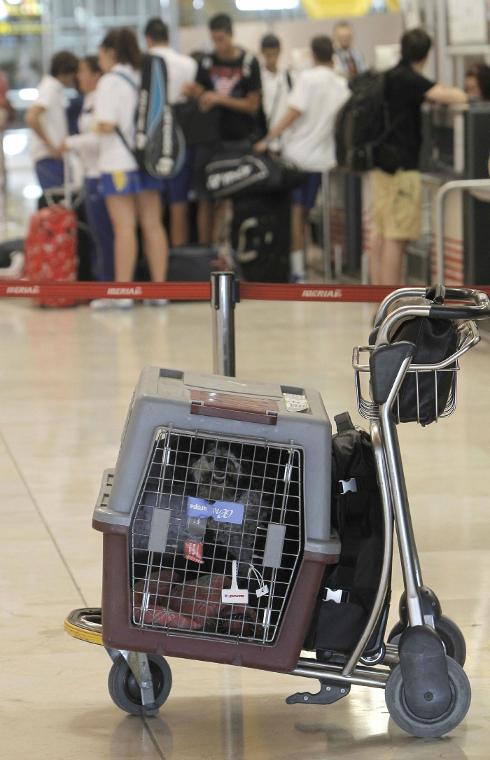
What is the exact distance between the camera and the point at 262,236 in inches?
402

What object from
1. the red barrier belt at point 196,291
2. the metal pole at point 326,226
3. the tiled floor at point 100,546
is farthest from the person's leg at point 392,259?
the red barrier belt at point 196,291

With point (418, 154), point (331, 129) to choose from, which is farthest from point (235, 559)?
point (331, 129)

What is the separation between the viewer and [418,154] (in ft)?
29.1

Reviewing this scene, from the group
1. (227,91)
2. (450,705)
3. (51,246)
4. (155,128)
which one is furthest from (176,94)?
(450,705)

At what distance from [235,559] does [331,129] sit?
315 inches

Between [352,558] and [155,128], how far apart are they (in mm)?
6514

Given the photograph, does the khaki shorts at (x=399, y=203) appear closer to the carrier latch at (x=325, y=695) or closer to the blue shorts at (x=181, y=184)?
the blue shorts at (x=181, y=184)

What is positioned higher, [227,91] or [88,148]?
[227,91]

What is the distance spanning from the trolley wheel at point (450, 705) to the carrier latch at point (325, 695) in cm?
11

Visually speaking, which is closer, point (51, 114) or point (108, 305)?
point (108, 305)

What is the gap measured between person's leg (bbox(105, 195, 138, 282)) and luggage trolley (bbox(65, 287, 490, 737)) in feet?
21.6

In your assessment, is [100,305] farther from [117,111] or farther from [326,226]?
[326,226]

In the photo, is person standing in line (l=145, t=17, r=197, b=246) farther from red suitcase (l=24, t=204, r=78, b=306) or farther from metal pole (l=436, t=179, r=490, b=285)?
metal pole (l=436, t=179, r=490, b=285)

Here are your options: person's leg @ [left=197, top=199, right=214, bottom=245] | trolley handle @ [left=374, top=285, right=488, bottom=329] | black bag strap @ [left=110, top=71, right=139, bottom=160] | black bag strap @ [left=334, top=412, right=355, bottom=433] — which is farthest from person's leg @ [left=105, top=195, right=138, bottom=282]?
trolley handle @ [left=374, top=285, right=488, bottom=329]
